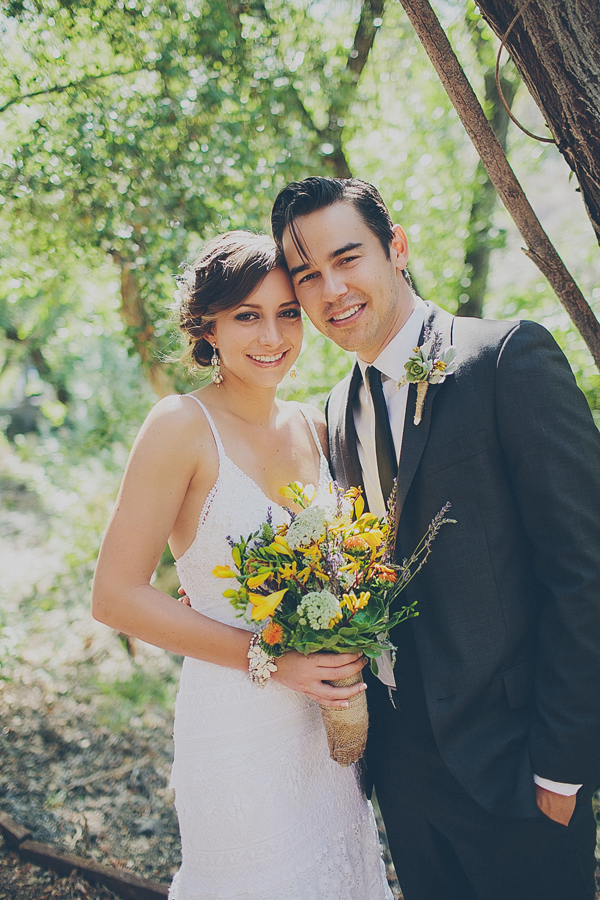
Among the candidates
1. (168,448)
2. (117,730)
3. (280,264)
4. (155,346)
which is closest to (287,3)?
(155,346)

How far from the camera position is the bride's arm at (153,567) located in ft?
6.68

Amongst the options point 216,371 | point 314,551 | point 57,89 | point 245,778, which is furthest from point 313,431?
point 57,89

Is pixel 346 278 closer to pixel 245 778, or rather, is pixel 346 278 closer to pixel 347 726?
pixel 347 726

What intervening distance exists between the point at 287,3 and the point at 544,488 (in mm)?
4559

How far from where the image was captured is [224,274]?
2299 mm

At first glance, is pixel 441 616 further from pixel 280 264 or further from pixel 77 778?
pixel 77 778

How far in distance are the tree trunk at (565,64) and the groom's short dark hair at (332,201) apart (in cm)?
64

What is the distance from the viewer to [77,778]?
394cm

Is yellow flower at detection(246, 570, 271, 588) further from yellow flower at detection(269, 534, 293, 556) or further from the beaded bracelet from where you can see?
the beaded bracelet

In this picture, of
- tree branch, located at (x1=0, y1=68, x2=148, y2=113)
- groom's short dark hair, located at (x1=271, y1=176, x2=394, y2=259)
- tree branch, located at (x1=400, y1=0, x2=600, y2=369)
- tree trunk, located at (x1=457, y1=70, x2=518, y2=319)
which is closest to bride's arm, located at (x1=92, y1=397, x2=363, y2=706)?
groom's short dark hair, located at (x1=271, y1=176, x2=394, y2=259)

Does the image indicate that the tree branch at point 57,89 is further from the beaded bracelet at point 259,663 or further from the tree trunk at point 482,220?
the beaded bracelet at point 259,663

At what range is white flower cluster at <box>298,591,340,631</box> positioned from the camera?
5.51 ft

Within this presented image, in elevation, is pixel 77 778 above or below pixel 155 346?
below

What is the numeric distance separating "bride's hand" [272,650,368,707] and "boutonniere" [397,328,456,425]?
80cm
